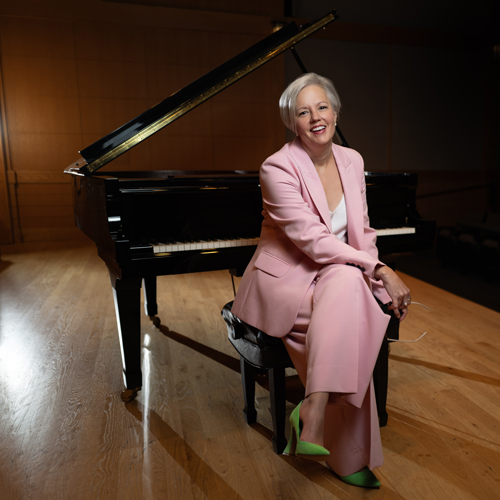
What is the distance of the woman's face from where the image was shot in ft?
5.32

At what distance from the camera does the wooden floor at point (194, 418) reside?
4.85 ft

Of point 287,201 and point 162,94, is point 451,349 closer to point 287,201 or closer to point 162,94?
point 287,201

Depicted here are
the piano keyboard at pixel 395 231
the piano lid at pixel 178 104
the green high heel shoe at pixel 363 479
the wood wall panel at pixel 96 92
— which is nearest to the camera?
the green high heel shoe at pixel 363 479

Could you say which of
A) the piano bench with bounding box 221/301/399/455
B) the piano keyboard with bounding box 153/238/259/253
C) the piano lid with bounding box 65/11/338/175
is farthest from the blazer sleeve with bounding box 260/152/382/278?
the piano lid with bounding box 65/11/338/175

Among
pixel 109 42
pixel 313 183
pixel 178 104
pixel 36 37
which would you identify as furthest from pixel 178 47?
pixel 313 183

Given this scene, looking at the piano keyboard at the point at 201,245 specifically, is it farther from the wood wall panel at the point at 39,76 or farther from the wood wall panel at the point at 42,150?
the wood wall panel at the point at 39,76

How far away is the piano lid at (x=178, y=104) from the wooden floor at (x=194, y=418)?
1131mm

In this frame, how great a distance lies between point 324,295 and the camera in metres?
1.39

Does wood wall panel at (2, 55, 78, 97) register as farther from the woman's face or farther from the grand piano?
the woman's face

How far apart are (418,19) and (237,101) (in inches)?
138

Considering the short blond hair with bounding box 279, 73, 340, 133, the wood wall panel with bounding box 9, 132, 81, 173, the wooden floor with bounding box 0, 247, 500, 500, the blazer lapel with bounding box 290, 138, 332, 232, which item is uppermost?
the wood wall panel with bounding box 9, 132, 81, 173

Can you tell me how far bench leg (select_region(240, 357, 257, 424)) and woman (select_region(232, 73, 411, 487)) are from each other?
0.98ft

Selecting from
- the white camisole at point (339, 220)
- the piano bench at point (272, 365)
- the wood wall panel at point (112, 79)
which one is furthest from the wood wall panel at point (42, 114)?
the white camisole at point (339, 220)

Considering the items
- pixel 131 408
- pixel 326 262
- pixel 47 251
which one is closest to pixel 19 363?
pixel 131 408
